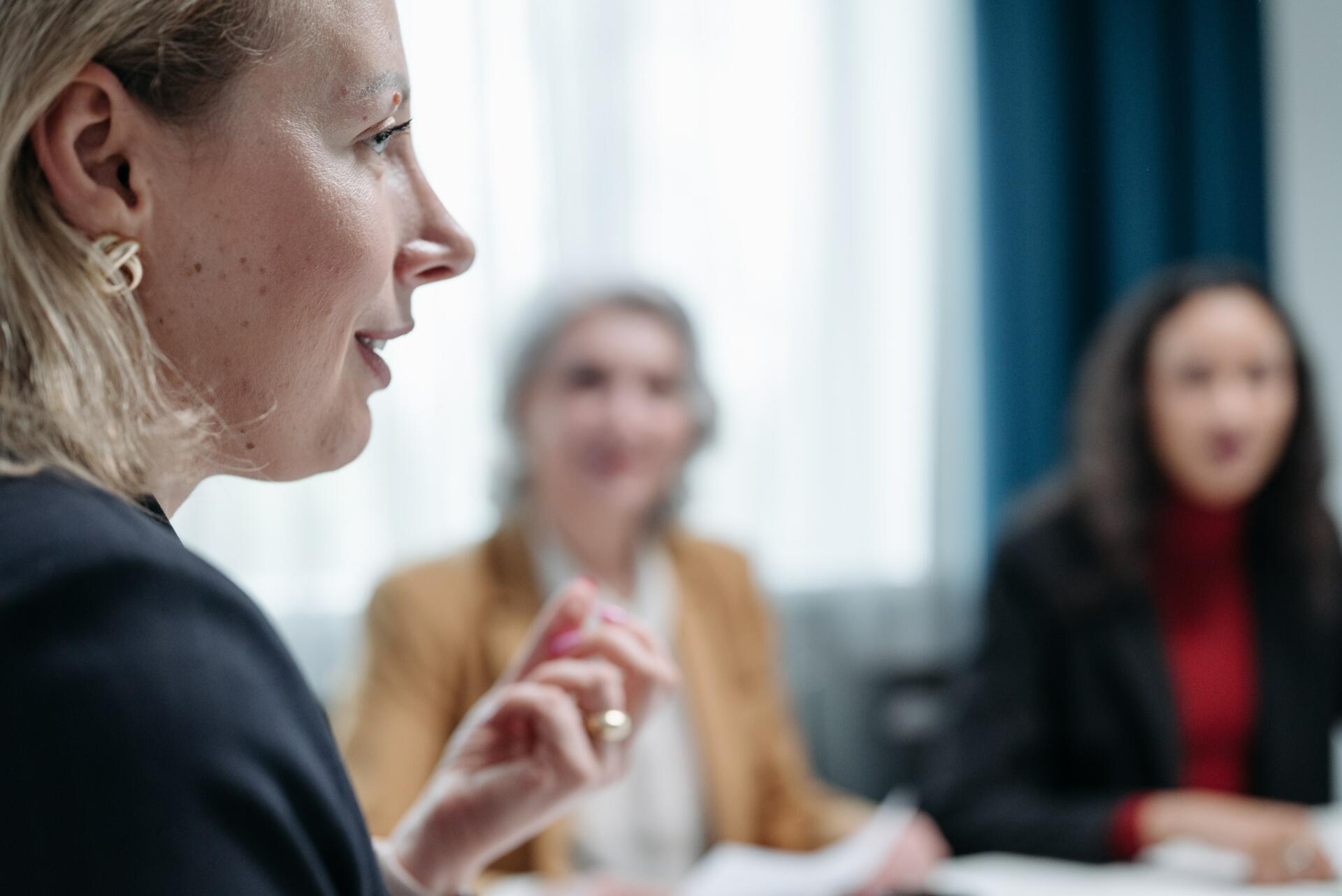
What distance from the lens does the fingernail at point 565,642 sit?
798 millimetres

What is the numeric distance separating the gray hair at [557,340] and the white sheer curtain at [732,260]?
28 centimetres

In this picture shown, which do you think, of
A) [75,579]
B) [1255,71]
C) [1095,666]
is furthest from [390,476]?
[75,579]

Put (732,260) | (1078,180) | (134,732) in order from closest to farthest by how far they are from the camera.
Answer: (134,732) < (732,260) < (1078,180)

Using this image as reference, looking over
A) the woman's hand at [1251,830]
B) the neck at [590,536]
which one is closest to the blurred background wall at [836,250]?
the neck at [590,536]

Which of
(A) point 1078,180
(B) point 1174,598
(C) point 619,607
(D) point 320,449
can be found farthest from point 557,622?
(A) point 1078,180

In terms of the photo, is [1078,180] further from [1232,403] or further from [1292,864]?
[1292,864]

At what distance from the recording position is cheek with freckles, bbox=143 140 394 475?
0.51 meters

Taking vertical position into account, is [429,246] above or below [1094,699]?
above

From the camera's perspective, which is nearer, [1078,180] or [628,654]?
[628,654]

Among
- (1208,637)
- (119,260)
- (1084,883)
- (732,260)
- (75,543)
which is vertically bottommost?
(1084,883)

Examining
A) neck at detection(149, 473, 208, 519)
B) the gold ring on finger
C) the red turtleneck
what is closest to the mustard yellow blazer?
the red turtleneck

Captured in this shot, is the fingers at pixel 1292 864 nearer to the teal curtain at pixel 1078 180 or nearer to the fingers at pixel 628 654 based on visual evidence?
the fingers at pixel 628 654

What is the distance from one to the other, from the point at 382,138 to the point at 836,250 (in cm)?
212

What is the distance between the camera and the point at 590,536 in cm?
183
